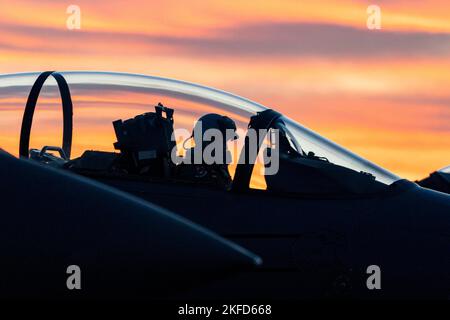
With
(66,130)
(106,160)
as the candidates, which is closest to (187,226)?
(106,160)

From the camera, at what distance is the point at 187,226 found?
201 inches

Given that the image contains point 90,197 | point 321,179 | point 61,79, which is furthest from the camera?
point 61,79

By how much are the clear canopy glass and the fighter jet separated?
360 inches

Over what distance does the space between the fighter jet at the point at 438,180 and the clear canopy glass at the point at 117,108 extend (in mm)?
9134

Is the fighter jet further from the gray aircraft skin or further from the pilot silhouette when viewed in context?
the pilot silhouette

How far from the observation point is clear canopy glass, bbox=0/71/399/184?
826 centimetres

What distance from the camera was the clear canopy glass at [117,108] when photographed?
826 cm

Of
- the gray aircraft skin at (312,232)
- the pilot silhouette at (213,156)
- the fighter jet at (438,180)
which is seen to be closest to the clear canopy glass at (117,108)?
the pilot silhouette at (213,156)

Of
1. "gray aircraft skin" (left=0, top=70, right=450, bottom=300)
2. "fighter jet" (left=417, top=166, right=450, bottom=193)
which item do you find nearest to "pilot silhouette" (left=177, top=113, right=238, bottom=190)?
"gray aircraft skin" (left=0, top=70, right=450, bottom=300)

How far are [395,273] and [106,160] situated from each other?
252 cm
